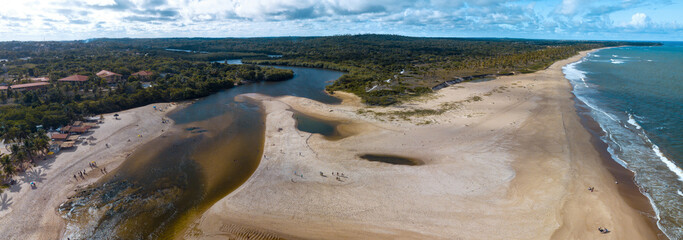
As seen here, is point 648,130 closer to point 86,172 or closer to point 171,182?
point 171,182

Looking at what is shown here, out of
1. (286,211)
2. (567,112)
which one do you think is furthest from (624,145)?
(286,211)

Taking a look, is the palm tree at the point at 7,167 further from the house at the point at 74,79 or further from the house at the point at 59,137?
the house at the point at 74,79

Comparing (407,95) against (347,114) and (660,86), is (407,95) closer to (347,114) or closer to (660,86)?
(347,114)

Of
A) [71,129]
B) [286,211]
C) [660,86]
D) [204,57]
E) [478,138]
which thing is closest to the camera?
[286,211]

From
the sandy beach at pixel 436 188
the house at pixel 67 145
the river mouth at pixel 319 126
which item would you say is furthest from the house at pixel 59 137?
the river mouth at pixel 319 126

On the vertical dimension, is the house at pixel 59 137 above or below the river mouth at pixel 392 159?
above

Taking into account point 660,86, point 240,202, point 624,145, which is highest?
point 660,86

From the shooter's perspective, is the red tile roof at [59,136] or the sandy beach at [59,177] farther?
the red tile roof at [59,136]
